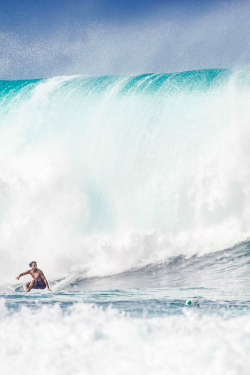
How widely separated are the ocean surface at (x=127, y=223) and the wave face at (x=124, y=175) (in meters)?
0.04

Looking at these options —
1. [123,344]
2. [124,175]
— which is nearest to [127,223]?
[124,175]

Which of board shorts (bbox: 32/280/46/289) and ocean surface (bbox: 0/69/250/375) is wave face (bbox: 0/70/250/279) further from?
board shorts (bbox: 32/280/46/289)

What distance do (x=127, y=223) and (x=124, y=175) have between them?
5.76 feet

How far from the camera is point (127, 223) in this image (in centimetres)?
1208

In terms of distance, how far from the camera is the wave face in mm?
11078

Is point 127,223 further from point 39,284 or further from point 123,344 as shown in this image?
point 123,344

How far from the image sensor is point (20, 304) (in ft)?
21.1

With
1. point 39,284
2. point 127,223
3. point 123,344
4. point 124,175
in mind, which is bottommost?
point 123,344

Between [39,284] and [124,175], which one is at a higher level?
[124,175]

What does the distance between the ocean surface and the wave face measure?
4cm

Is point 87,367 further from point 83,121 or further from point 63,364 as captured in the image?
point 83,121

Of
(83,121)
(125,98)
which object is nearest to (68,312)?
(83,121)

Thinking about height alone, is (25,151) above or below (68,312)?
above

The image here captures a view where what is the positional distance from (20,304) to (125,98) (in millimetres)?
10842
